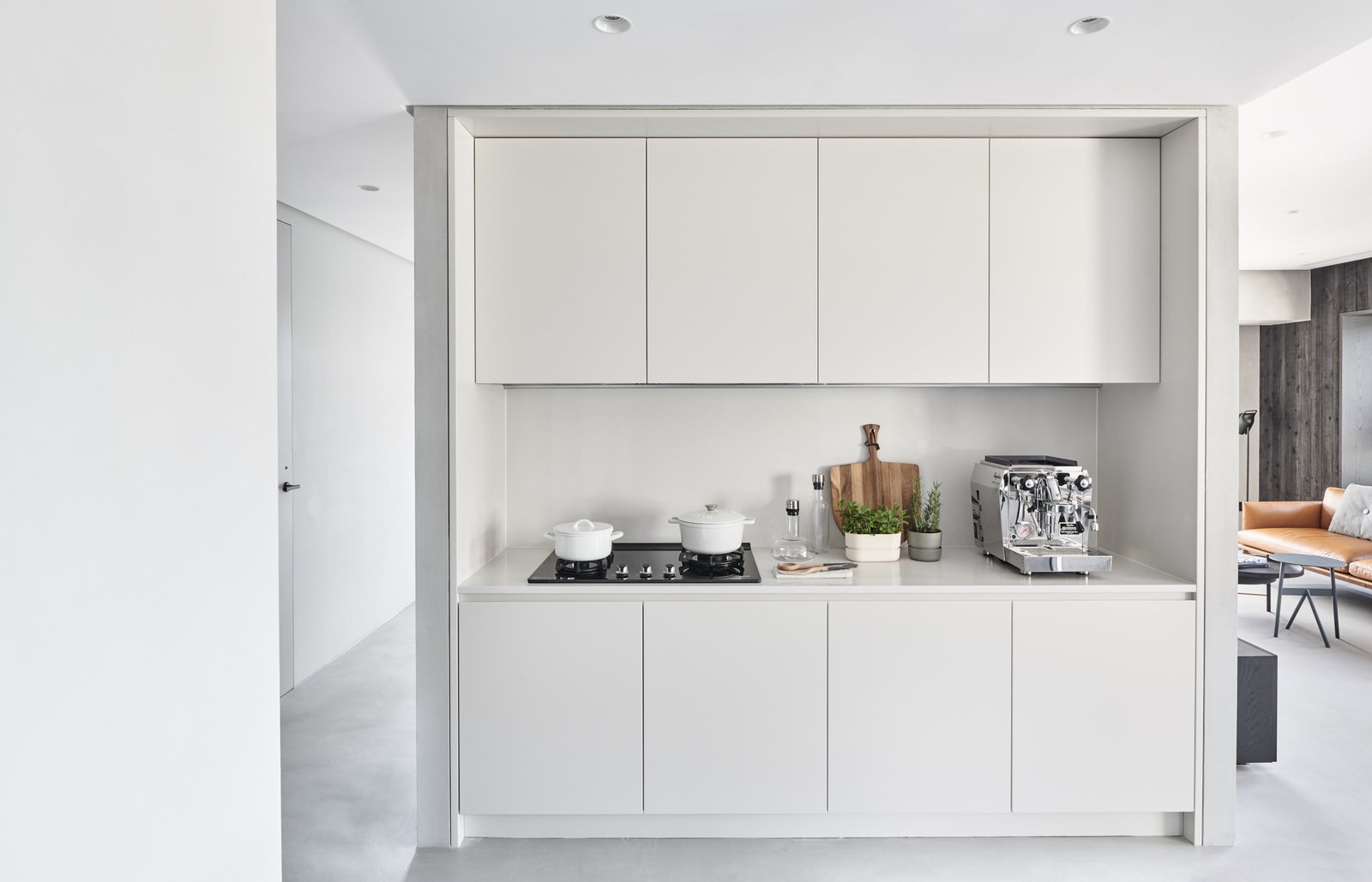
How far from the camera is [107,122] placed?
840mm

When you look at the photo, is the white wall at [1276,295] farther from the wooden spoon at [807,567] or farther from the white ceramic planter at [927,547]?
the wooden spoon at [807,567]

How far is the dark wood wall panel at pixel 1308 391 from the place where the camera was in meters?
6.36

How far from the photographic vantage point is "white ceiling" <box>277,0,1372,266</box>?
1.87 m

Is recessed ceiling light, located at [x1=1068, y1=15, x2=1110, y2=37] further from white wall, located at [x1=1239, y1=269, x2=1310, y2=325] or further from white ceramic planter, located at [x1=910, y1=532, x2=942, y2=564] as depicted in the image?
white wall, located at [x1=1239, y1=269, x2=1310, y2=325]

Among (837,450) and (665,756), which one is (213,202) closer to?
(665,756)

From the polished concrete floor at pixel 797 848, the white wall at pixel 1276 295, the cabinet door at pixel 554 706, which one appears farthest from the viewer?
the white wall at pixel 1276 295

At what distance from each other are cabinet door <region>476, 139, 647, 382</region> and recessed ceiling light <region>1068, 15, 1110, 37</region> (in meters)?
1.33

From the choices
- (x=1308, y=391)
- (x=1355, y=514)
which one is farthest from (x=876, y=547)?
(x=1308, y=391)

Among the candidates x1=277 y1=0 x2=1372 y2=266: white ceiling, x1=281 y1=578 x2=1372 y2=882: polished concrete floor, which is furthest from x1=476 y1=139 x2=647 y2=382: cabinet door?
x1=281 y1=578 x2=1372 y2=882: polished concrete floor

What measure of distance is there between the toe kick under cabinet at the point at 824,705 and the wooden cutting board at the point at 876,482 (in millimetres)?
Result: 633

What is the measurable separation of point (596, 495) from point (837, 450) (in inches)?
38.9

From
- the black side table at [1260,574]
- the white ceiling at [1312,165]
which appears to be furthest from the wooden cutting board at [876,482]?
the black side table at [1260,574]

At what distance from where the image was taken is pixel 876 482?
3.05m

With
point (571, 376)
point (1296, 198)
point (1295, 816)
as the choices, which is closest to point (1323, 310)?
point (1296, 198)
